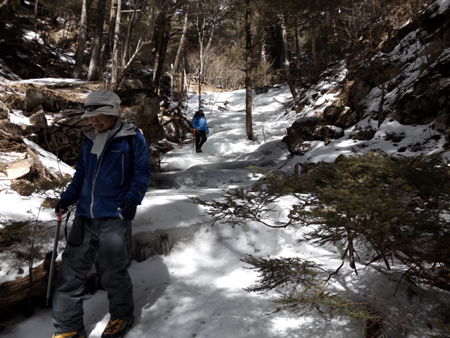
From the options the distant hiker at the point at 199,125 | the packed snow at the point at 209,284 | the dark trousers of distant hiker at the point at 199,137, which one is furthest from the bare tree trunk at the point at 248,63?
the packed snow at the point at 209,284

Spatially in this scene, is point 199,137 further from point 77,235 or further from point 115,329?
point 115,329

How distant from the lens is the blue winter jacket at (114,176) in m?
2.11

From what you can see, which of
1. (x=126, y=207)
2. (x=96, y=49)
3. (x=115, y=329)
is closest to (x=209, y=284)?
(x=115, y=329)

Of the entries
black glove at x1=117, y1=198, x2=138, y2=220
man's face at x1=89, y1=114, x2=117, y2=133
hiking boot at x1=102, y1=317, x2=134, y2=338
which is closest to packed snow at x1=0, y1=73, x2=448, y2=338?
hiking boot at x1=102, y1=317, x2=134, y2=338

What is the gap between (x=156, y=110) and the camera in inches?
365

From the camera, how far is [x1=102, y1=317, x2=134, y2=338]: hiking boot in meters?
2.08

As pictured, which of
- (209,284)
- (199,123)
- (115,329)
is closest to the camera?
(115,329)

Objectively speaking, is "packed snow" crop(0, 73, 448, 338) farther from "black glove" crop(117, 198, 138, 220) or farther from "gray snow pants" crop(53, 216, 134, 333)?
"black glove" crop(117, 198, 138, 220)

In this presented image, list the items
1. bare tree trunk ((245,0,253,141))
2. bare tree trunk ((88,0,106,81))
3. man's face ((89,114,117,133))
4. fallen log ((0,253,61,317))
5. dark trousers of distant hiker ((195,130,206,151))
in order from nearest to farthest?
man's face ((89,114,117,133)) → fallen log ((0,253,61,317)) → dark trousers of distant hiker ((195,130,206,151)) → bare tree trunk ((245,0,253,141)) → bare tree trunk ((88,0,106,81))

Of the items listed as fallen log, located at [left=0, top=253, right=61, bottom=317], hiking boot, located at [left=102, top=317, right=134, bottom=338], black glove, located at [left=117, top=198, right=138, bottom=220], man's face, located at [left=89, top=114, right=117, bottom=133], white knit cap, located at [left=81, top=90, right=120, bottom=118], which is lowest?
hiking boot, located at [left=102, top=317, right=134, bottom=338]

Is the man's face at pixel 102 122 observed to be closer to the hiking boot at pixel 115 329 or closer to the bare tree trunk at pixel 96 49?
the hiking boot at pixel 115 329

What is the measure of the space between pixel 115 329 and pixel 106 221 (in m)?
0.83

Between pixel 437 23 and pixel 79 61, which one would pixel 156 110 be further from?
pixel 437 23

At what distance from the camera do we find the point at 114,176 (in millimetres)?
2148
